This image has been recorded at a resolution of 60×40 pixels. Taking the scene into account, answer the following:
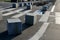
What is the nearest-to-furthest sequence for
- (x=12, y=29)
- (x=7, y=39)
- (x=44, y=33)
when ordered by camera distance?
1. (x=7, y=39)
2. (x=12, y=29)
3. (x=44, y=33)

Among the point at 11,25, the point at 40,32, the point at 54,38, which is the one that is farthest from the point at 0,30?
the point at 54,38

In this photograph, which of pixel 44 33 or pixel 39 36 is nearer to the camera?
pixel 39 36

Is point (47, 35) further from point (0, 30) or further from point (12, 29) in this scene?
point (0, 30)

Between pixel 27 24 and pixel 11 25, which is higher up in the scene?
pixel 11 25

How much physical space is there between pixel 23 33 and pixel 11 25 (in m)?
0.98

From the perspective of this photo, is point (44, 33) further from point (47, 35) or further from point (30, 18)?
point (30, 18)

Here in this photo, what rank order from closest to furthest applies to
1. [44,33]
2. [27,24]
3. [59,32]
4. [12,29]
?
[12,29], [44,33], [59,32], [27,24]

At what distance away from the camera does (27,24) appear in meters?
12.3

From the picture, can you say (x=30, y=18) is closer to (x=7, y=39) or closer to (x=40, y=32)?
(x=40, y=32)

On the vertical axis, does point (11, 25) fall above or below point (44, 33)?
above

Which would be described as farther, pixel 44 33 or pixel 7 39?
pixel 44 33

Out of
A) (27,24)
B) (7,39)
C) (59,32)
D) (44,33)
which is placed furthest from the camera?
(27,24)

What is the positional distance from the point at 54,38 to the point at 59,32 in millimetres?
1587

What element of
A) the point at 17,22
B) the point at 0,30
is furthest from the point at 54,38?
the point at 0,30
